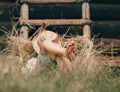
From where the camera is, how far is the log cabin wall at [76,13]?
785cm

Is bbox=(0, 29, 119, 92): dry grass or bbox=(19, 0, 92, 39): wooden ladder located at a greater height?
bbox=(19, 0, 92, 39): wooden ladder

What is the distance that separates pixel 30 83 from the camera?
3908 millimetres

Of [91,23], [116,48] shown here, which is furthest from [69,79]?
[116,48]

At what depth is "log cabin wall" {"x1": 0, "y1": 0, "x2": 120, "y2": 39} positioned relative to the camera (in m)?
7.85

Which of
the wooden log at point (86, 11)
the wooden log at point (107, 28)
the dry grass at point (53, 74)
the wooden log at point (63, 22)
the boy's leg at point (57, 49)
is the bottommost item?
the dry grass at point (53, 74)

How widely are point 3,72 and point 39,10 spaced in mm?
3346

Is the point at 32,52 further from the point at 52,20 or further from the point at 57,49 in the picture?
the point at 52,20

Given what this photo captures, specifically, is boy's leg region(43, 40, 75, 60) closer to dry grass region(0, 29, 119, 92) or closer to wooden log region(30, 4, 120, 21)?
dry grass region(0, 29, 119, 92)

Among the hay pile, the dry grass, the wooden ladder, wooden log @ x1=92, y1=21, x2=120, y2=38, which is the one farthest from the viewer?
wooden log @ x1=92, y1=21, x2=120, y2=38

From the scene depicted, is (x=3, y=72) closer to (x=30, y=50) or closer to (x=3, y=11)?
(x=30, y=50)

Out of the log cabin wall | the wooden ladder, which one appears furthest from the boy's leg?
the log cabin wall

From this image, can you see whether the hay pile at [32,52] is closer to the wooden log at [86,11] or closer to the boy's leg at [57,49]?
the boy's leg at [57,49]

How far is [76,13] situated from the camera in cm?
793

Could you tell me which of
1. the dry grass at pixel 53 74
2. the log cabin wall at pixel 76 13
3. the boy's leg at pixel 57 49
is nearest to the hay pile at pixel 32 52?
the dry grass at pixel 53 74
